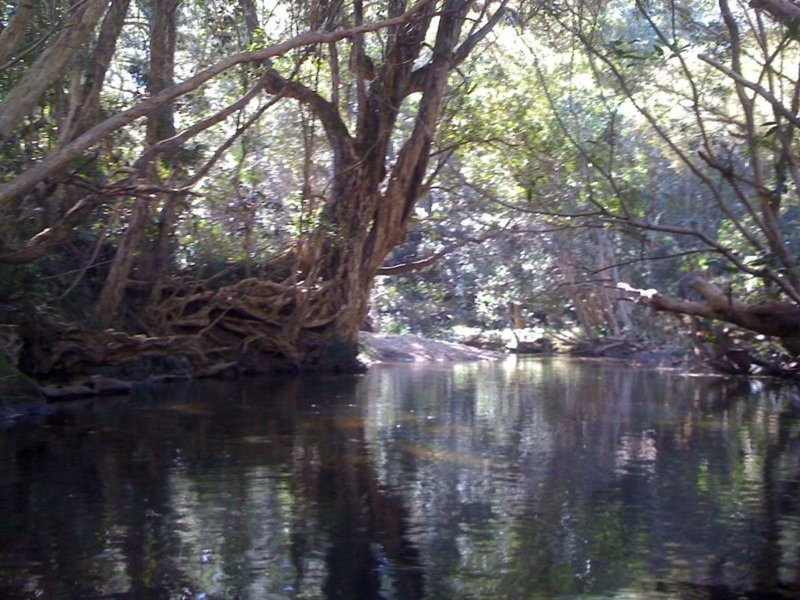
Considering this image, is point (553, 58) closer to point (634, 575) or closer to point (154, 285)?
point (154, 285)

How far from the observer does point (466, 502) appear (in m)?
9.42

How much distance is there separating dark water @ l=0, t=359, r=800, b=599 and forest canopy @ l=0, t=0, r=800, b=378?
2.15 m

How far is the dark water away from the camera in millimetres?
6996

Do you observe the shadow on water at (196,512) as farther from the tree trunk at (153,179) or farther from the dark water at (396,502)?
the tree trunk at (153,179)

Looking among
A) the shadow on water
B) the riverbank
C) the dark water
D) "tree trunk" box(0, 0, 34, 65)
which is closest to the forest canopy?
"tree trunk" box(0, 0, 34, 65)

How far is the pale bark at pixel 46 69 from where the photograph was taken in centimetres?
1103

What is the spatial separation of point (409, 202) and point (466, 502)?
14965mm

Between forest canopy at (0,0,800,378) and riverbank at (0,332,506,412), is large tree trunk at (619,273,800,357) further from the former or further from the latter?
riverbank at (0,332,506,412)

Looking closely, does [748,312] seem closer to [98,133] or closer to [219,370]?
[98,133]

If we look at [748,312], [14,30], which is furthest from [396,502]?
[14,30]

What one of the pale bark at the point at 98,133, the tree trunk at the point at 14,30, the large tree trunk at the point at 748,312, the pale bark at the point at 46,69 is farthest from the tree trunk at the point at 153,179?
the large tree trunk at the point at 748,312

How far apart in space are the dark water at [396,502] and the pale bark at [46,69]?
3.67 meters

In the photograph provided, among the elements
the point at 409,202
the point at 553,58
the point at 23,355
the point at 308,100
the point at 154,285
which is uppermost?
the point at 553,58

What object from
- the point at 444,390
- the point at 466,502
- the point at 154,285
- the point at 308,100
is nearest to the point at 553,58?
the point at 308,100
